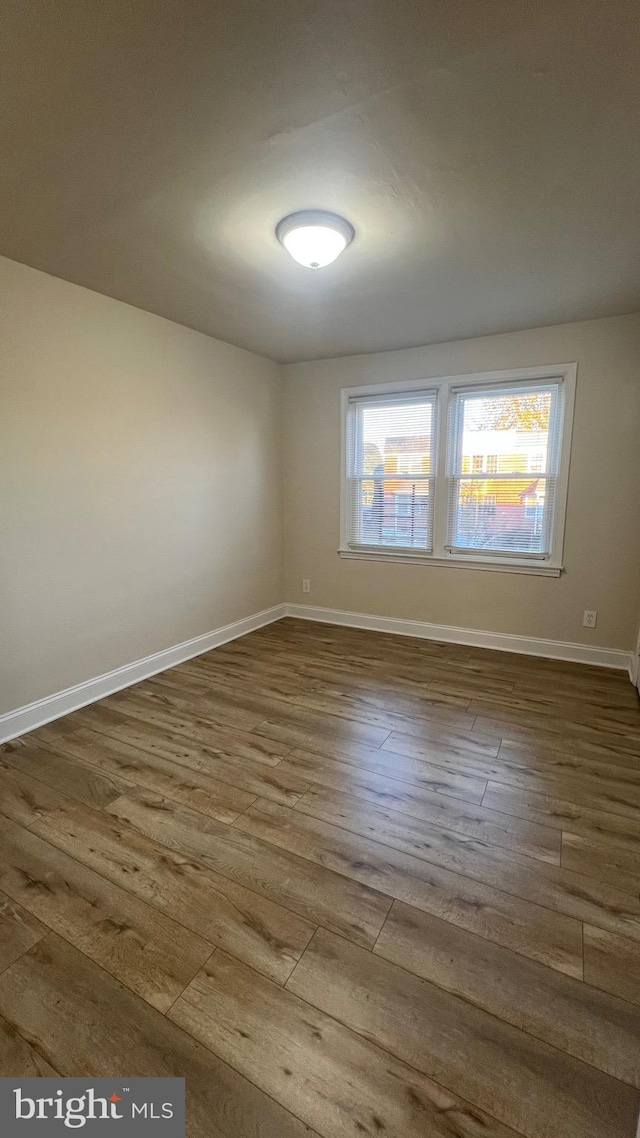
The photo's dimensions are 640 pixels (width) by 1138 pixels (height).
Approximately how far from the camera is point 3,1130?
3.22 feet

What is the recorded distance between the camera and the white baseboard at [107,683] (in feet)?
8.40

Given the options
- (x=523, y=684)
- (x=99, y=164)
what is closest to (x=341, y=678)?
(x=523, y=684)

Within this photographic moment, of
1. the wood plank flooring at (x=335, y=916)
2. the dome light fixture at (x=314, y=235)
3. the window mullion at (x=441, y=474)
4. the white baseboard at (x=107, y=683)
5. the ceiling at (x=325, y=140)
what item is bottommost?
the wood plank flooring at (x=335, y=916)

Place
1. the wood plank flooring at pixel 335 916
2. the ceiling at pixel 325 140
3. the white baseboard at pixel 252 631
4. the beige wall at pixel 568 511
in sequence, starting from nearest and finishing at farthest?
the wood plank flooring at pixel 335 916 → the ceiling at pixel 325 140 → the white baseboard at pixel 252 631 → the beige wall at pixel 568 511

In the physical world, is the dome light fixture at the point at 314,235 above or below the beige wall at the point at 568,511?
above

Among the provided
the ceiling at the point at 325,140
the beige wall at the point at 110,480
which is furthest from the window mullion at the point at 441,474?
the beige wall at the point at 110,480

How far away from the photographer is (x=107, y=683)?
303cm

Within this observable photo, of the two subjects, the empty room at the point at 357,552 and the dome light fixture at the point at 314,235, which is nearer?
the empty room at the point at 357,552

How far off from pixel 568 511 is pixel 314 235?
8.57ft

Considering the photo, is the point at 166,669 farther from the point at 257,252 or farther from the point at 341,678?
the point at 257,252

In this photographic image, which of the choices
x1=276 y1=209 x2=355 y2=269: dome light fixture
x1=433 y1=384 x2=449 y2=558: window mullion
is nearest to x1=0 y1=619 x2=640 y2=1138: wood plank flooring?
x1=433 y1=384 x2=449 y2=558: window mullion

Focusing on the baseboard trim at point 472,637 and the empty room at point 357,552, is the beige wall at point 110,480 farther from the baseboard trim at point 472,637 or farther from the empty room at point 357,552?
the baseboard trim at point 472,637

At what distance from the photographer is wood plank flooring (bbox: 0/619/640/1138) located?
1.06 meters

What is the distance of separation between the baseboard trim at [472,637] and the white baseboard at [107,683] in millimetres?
768
